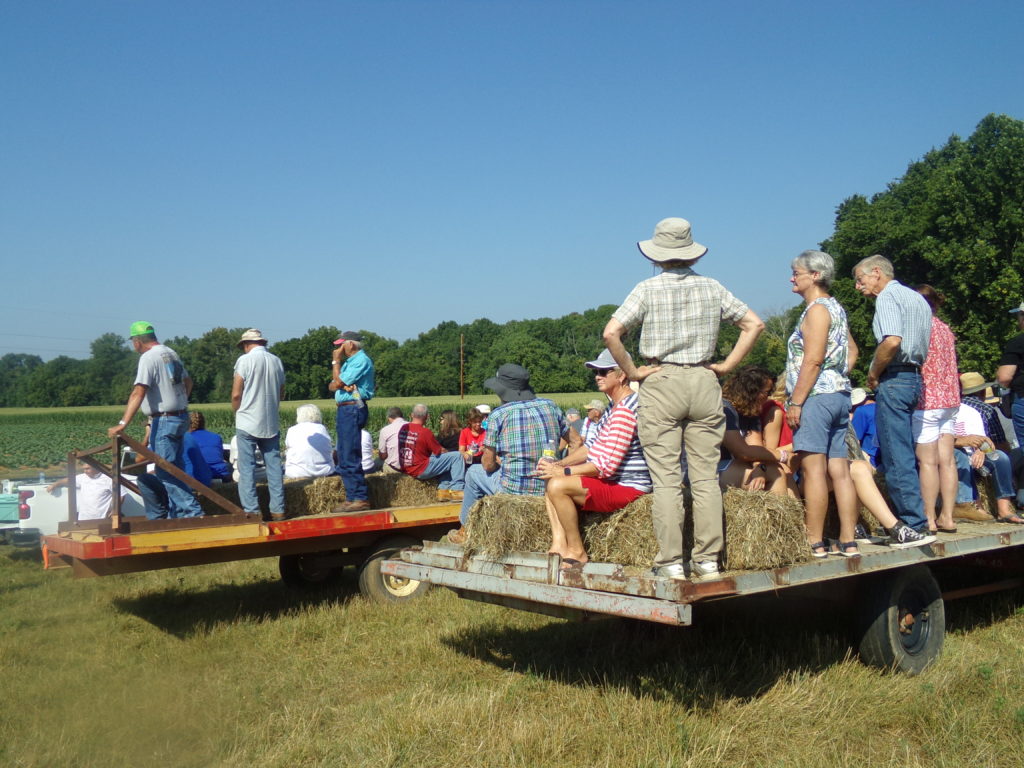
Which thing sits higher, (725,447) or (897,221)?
(897,221)

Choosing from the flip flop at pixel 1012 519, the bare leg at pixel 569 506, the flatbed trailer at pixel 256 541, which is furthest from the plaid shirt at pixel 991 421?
the flatbed trailer at pixel 256 541

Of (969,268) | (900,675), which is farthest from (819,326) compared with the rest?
(969,268)

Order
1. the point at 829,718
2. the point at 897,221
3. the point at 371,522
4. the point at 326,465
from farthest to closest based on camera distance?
the point at 897,221 < the point at 326,465 < the point at 371,522 < the point at 829,718

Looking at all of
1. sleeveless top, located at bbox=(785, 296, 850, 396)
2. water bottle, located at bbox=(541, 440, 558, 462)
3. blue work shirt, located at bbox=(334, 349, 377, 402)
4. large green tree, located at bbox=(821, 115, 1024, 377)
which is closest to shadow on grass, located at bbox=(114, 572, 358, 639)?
blue work shirt, located at bbox=(334, 349, 377, 402)

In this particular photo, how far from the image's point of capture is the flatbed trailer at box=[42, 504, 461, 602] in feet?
22.0

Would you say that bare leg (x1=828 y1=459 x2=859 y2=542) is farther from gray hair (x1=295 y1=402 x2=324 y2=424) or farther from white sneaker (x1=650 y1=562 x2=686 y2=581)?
gray hair (x1=295 y1=402 x2=324 y2=424)

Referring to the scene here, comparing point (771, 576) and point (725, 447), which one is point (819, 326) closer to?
point (725, 447)

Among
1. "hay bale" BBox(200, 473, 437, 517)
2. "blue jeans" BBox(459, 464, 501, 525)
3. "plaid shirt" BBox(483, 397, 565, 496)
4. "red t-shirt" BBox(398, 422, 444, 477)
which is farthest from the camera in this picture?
"red t-shirt" BBox(398, 422, 444, 477)

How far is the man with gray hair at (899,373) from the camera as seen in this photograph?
5797mm

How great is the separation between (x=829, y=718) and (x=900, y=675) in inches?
34.7

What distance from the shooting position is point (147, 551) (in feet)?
21.7

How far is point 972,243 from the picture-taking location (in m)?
39.9

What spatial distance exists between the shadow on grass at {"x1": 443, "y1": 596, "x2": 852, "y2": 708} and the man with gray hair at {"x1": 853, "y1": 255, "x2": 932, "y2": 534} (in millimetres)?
915

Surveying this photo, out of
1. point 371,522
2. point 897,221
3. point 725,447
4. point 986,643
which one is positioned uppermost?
point 897,221
